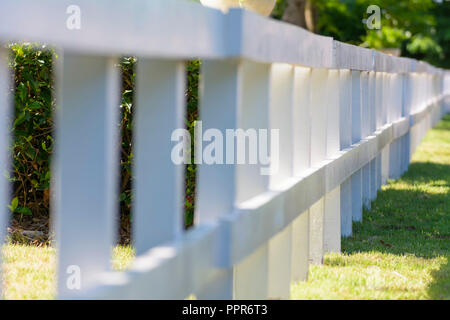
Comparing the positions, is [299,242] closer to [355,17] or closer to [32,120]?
[32,120]

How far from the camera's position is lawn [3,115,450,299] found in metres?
4.62

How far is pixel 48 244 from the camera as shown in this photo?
5902mm

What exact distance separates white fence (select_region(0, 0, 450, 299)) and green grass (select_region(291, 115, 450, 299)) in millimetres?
233

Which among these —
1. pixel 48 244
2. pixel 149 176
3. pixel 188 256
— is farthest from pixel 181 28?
pixel 48 244

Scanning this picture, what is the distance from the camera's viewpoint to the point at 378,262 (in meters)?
5.70

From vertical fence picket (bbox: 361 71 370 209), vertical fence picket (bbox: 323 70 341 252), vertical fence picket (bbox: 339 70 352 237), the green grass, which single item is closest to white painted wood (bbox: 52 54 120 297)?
the green grass

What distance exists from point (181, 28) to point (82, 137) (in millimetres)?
633

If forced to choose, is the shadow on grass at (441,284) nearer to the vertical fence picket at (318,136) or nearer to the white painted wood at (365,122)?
the vertical fence picket at (318,136)

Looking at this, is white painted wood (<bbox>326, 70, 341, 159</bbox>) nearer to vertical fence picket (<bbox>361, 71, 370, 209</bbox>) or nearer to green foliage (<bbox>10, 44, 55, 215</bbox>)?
vertical fence picket (<bbox>361, 71, 370, 209</bbox>)

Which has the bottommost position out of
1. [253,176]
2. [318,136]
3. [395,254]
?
[395,254]

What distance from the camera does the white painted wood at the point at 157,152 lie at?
9.42ft

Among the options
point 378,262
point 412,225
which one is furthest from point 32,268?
point 412,225

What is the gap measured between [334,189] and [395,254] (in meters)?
0.61
